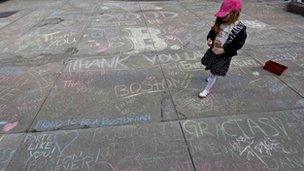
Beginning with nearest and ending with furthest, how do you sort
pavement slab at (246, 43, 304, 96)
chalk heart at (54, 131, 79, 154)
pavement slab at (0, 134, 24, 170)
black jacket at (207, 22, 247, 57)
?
1. pavement slab at (0, 134, 24, 170)
2. chalk heart at (54, 131, 79, 154)
3. black jacket at (207, 22, 247, 57)
4. pavement slab at (246, 43, 304, 96)

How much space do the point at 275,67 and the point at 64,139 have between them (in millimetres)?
3558

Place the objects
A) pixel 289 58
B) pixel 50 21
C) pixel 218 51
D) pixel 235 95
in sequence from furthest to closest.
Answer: pixel 50 21 → pixel 289 58 → pixel 235 95 → pixel 218 51

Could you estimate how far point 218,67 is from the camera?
14.1ft

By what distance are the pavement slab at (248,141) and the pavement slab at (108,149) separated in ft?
0.61

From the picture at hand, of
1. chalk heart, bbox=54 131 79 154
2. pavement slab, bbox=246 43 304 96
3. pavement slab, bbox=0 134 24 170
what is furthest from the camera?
pavement slab, bbox=246 43 304 96

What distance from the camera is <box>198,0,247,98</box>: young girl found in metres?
3.84

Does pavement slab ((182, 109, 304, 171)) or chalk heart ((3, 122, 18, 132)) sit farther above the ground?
pavement slab ((182, 109, 304, 171))

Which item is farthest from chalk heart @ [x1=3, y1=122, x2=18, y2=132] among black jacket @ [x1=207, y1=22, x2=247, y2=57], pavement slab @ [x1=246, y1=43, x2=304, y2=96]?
pavement slab @ [x1=246, y1=43, x2=304, y2=96]

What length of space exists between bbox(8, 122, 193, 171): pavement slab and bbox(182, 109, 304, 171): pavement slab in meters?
0.19

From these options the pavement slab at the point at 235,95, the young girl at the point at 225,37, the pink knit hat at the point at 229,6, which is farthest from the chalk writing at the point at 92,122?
the pink knit hat at the point at 229,6

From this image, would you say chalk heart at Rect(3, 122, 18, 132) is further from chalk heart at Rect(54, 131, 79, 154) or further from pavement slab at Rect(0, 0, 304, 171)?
chalk heart at Rect(54, 131, 79, 154)

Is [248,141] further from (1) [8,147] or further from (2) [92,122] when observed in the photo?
(1) [8,147]

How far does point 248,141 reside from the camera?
3.38 metres

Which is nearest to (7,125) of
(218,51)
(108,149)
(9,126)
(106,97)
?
(9,126)
